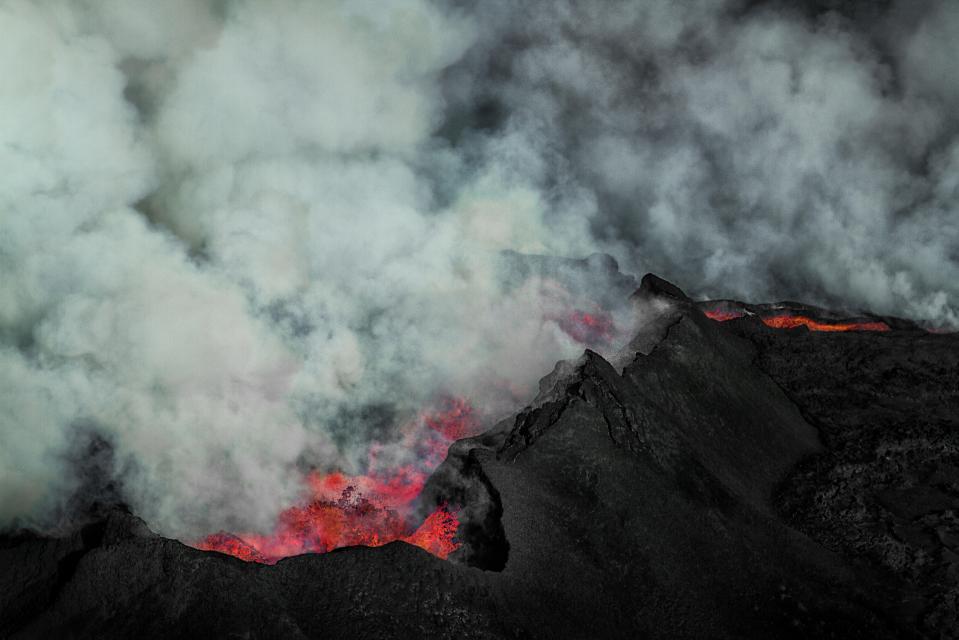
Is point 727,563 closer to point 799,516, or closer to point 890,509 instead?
point 799,516

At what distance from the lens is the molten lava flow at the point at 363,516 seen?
14300 mm

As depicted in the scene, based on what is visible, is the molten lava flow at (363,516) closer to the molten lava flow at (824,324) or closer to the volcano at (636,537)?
the volcano at (636,537)

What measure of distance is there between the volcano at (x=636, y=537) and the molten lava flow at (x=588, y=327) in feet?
9.02

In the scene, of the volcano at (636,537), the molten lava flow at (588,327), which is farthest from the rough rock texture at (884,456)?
the molten lava flow at (588,327)

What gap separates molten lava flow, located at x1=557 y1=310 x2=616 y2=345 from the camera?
21750 mm

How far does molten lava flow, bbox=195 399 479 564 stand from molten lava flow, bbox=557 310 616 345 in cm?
559

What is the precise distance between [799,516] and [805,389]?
203 inches

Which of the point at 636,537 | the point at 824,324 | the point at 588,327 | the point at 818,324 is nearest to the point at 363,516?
the point at 636,537

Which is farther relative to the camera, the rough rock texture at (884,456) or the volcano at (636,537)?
the rough rock texture at (884,456)

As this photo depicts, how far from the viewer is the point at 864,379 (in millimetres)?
18922

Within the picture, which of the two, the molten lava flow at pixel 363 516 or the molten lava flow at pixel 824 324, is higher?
the molten lava flow at pixel 824 324

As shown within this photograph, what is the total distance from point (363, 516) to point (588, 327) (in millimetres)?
10215

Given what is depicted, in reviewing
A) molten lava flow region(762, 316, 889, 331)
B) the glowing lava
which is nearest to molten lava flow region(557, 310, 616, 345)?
the glowing lava

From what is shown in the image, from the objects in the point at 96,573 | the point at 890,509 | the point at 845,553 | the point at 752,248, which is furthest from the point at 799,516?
the point at 752,248
